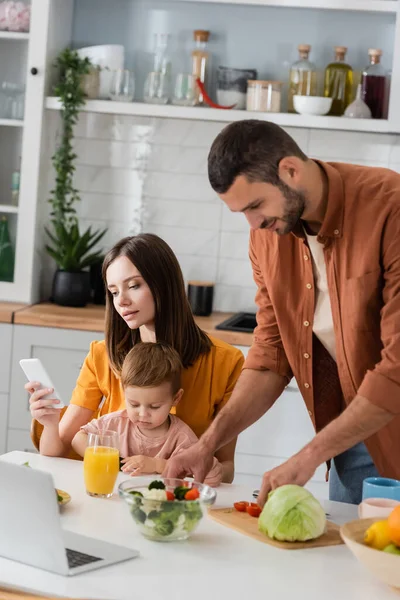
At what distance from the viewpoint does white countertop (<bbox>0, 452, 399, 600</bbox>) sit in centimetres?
157

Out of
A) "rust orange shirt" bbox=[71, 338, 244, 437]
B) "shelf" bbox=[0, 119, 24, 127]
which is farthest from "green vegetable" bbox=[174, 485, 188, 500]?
"shelf" bbox=[0, 119, 24, 127]

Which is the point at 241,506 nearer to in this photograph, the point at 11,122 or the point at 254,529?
the point at 254,529

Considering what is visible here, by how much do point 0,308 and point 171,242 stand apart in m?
0.89

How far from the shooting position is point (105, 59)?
424 cm

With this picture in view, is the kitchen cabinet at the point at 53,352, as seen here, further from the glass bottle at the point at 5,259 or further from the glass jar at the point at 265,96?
the glass jar at the point at 265,96

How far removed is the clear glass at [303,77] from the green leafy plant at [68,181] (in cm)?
89

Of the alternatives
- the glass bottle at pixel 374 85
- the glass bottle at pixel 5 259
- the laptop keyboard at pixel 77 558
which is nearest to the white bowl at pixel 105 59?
the glass bottle at pixel 5 259

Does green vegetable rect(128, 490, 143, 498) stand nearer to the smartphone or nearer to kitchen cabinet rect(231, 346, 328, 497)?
the smartphone

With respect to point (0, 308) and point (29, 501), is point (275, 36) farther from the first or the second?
point (29, 501)

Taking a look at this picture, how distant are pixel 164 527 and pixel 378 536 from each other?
407 mm

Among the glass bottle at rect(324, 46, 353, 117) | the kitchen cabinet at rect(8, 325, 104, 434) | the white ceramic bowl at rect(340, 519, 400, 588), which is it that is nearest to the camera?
the white ceramic bowl at rect(340, 519, 400, 588)

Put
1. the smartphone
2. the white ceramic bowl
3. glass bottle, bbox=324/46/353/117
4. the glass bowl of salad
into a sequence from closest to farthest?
the white ceramic bowl
the glass bowl of salad
the smartphone
glass bottle, bbox=324/46/353/117

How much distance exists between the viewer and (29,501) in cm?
165

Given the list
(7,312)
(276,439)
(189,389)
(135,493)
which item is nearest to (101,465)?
(135,493)
